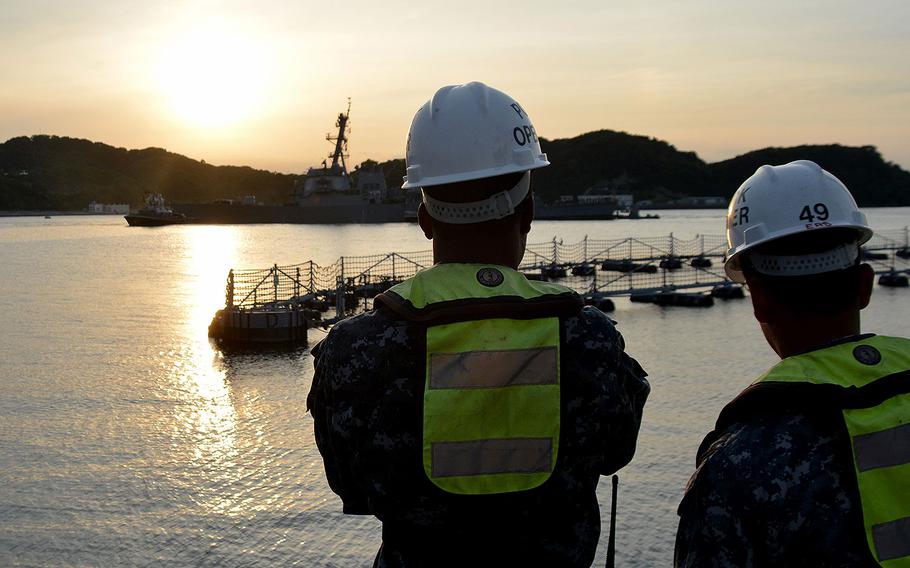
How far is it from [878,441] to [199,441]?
14.5 m

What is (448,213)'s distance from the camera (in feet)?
7.72

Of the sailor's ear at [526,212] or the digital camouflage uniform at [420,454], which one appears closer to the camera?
the digital camouflage uniform at [420,454]

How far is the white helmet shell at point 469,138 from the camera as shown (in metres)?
2.39

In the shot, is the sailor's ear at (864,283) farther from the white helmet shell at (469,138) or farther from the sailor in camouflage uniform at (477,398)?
the white helmet shell at (469,138)

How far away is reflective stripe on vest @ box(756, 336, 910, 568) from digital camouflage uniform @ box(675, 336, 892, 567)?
A: 0.02 metres

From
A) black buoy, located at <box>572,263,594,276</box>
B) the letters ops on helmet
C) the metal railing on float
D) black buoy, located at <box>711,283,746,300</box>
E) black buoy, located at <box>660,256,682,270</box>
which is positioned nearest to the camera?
the letters ops on helmet

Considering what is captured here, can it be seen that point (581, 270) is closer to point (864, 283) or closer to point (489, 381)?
point (864, 283)

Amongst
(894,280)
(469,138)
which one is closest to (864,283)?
(469,138)

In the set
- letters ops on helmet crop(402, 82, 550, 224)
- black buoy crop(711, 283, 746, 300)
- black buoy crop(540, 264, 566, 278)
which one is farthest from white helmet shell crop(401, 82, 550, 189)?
black buoy crop(540, 264, 566, 278)

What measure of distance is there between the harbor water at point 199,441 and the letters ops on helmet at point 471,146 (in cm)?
820

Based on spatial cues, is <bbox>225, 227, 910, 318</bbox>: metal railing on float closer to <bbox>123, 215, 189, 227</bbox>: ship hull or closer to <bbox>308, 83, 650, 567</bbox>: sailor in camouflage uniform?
<bbox>308, 83, 650, 567</bbox>: sailor in camouflage uniform

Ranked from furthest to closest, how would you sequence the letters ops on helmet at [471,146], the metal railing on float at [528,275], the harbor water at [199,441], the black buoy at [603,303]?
1. the black buoy at [603,303]
2. the metal railing on float at [528,275]
3. the harbor water at [199,441]
4. the letters ops on helmet at [471,146]

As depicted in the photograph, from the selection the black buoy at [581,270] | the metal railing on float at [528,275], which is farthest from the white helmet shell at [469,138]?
the black buoy at [581,270]

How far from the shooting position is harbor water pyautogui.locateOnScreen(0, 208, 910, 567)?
10.4m
